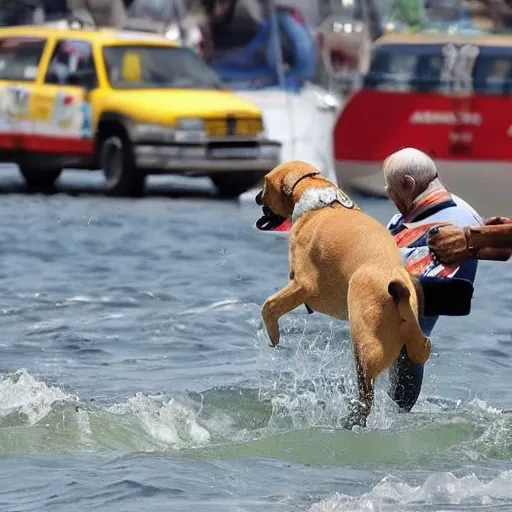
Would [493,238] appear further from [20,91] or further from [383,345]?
[20,91]

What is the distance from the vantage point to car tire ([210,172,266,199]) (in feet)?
66.6

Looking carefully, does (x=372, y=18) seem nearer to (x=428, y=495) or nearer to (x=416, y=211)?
(x=416, y=211)

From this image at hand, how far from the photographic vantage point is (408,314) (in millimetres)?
7648

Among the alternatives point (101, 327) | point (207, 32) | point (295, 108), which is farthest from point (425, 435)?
point (207, 32)

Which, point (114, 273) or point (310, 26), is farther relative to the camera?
point (310, 26)

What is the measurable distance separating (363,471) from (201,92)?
13050 millimetres

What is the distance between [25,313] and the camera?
12.5 meters

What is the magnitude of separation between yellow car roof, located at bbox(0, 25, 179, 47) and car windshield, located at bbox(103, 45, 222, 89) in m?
0.08

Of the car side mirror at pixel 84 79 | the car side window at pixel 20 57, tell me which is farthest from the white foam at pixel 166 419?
the car side window at pixel 20 57

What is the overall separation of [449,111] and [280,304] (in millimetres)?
11506

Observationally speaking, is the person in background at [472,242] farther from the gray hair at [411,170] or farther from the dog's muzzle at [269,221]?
the dog's muzzle at [269,221]

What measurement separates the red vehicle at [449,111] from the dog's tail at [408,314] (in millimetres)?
11088

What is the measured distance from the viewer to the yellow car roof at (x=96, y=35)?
20.9m

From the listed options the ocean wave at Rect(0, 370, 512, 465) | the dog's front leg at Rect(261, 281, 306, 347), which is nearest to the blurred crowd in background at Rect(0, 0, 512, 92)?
the ocean wave at Rect(0, 370, 512, 465)
